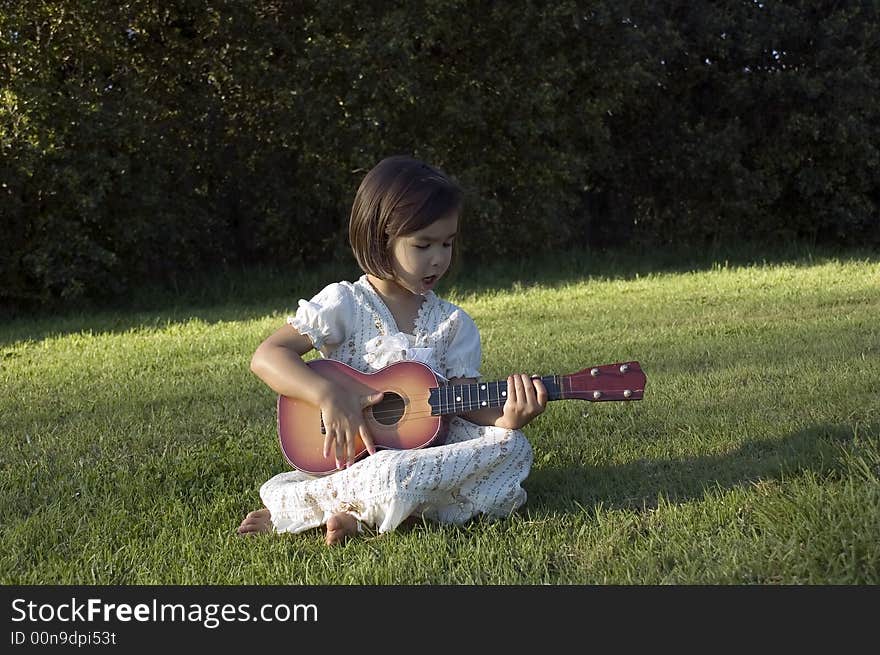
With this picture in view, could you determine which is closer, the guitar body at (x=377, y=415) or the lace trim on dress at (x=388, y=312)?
the guitar body at (x=377, y=415)

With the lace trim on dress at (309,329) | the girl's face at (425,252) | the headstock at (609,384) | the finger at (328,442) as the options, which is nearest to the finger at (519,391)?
the headstock at (609,384)

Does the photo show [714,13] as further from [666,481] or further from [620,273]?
[666,481]

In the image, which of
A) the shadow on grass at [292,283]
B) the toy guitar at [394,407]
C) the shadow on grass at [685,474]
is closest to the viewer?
the toy guitar at [394,407]

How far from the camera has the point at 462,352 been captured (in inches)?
129

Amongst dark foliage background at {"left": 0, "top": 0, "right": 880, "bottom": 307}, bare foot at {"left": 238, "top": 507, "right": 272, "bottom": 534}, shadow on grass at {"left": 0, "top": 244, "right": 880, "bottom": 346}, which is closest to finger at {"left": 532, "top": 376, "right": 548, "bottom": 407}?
bare foot at {"left": 238, "top": 507, "right": 272, "bottom": 534}

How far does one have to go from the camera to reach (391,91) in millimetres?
11133

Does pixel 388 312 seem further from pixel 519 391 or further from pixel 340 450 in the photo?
pixel 519 391

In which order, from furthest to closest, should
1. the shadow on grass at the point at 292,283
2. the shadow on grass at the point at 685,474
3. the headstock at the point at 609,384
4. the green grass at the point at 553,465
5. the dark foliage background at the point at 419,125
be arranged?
the dark foliage background at the point at 419,125, the shadow on grass at the point at 292,283, the shadow on grass at the point at 685,474, the headstock at the point at 609,384, the green grass at the point at 553,465

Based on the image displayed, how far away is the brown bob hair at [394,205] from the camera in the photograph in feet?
9.85

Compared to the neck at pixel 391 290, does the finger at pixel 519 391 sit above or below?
below

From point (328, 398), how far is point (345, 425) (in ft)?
0.32

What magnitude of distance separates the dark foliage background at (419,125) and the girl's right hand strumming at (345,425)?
756cm

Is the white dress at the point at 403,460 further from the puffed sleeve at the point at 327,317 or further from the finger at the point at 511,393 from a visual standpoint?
the finger at the point at 511,393

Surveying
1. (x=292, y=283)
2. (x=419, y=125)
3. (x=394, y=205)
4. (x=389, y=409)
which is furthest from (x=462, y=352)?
(x=419, y=125)
